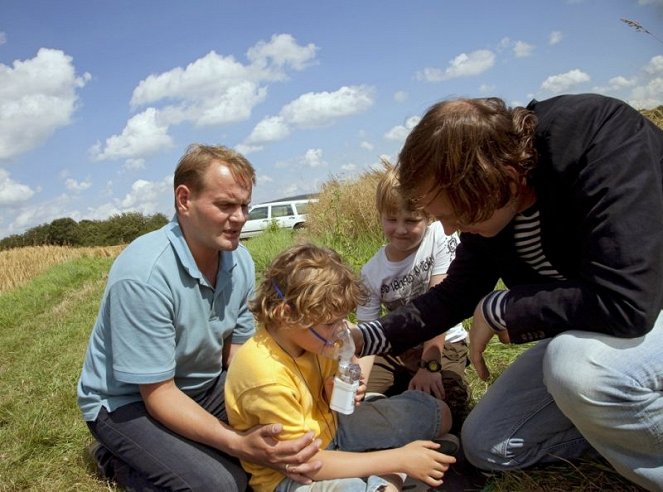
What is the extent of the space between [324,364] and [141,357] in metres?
0.66

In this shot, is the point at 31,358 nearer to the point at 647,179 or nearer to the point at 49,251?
the point at 647,179

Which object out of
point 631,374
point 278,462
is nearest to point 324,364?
point 278,462

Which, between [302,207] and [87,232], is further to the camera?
[87,232]

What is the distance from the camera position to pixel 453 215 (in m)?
1.76

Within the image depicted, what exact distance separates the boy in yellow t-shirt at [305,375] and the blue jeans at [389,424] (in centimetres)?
15

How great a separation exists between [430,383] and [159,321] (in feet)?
4.01

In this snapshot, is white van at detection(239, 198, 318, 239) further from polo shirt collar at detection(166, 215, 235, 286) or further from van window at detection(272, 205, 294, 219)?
polo shirt collar at detection(166, 215, 235, 286)

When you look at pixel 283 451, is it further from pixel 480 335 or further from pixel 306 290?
pixel 480 335

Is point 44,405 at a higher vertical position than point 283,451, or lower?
lower

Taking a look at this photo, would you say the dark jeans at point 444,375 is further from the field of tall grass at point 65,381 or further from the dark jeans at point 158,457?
the dark jeans at point 158,457

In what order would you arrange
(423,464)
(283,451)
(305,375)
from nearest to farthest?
(283,451) < (423,464) < (305,375)

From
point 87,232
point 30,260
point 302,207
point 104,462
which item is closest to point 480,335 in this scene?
point 104,462

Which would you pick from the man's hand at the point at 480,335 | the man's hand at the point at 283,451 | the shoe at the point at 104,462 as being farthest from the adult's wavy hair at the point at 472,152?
the shoe at the point at 104,462

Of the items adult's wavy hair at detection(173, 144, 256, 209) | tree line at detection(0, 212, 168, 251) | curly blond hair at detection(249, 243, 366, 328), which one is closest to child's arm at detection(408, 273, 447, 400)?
curly blond hair at detection(249, 243, 366, 328)
